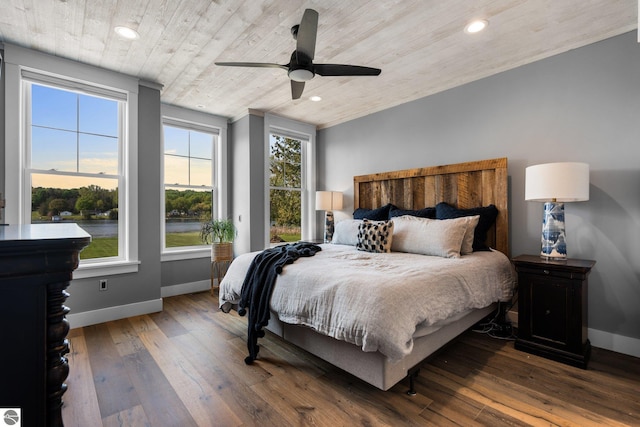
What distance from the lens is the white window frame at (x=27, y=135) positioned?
2.81 m

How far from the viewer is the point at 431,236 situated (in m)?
3.01

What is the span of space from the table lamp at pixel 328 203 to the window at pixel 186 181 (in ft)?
5.68

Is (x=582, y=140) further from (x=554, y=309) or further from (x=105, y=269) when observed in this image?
(x=105, y=269)

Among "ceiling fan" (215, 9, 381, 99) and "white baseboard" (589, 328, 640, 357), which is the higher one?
"ceiling fan" (215, 9, 381, 99)

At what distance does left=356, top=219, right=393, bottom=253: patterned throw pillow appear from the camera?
3188 mm

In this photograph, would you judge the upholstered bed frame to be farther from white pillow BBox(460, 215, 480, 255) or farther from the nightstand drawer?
the nightstand drawer

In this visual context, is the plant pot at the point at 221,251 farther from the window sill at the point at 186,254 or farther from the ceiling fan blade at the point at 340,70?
the ceiling fan blade at the point at 340,70

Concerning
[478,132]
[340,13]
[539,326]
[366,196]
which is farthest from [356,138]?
[539,326]

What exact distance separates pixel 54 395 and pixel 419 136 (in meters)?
4.06

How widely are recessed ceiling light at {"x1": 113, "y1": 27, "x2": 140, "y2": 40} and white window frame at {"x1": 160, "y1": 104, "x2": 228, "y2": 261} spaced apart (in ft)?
5.44

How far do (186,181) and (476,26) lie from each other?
13.2 feet

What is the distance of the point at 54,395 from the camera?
0.79 meters

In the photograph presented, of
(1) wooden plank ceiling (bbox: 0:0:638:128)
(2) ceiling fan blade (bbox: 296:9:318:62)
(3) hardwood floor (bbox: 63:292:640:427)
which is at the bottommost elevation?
(3) hardwood floor (bbox: 63:292:640:427)

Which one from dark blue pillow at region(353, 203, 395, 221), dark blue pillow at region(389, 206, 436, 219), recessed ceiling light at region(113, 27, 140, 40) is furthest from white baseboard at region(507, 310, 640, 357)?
recessed ceiling light at region(113, 27, 140, 40)
